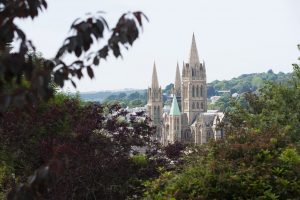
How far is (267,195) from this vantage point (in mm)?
9844

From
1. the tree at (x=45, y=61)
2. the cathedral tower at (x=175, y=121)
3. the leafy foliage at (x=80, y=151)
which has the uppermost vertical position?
the tree at (x=45, y=61)

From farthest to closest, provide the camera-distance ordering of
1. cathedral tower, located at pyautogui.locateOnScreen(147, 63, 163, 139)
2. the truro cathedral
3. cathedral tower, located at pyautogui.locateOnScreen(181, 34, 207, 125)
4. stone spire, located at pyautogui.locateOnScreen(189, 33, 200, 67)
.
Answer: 1. cathedral tower, located at pyautogui.locateOnScreen(147, 63, 163, 139)
2. cathedral tower, located at pyautogui.locateOnScreen(181, 34, 207, 125)
3. stone spire, located at pyautogui.locateOnScreen(189, 33, 200, 67)
4. the truro cathedral

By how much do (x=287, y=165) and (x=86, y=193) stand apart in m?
5.18

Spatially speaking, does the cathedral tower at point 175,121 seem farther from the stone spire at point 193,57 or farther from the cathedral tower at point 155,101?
the cathedral tower at point 155,101

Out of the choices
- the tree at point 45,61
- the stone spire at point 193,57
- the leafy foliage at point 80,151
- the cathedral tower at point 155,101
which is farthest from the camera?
the cathedral tower at point 155,101

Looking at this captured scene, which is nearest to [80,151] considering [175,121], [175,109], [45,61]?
[45,61]

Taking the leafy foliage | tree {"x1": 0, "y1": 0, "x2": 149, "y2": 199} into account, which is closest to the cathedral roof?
the leafy foliage

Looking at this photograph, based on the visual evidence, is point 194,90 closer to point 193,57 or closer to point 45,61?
point 193,57

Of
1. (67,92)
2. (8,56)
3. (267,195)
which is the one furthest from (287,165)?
(67,92)

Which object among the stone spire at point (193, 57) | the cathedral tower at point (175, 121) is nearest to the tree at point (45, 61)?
the cathedral tower at point (175, 121)

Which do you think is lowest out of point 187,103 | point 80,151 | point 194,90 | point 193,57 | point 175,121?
point 175,121

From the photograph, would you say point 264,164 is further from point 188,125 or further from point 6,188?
point 188,125

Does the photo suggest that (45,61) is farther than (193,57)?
No

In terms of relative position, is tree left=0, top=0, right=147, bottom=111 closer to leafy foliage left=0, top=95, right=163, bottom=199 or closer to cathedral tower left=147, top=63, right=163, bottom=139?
leafy foliage left=0, top=95, right=163, bottom=199
